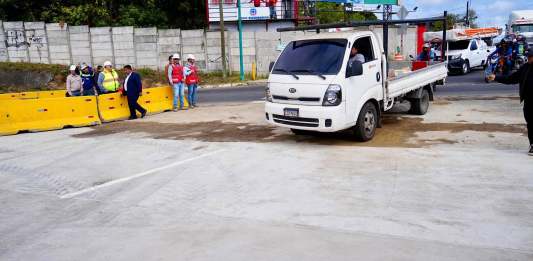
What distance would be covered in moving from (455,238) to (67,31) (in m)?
28.1

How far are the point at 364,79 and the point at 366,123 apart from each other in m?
0.87

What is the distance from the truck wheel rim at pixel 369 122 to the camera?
9.42m

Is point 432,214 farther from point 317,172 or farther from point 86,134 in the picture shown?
point 86,134

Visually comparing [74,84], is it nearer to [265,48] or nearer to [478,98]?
[478,98]

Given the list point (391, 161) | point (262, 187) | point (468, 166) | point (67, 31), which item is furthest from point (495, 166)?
point (67, 31)

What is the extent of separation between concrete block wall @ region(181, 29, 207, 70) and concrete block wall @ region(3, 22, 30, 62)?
30.7 ft

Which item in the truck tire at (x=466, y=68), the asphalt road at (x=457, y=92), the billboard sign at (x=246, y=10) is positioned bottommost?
the asphalt road at (x=457, y=92)

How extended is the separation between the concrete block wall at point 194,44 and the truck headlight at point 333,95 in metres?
20.9

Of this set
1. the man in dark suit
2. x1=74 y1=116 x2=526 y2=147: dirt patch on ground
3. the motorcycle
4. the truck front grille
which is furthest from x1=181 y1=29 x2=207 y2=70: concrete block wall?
the truck front grille

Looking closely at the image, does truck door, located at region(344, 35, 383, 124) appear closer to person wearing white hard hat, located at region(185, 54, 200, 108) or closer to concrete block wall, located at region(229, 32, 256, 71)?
person wearing white hard hat, located at region(185, 54, 200, 108)

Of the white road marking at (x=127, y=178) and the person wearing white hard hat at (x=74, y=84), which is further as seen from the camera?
the person wearing white hard hat at (x=74, y=84)

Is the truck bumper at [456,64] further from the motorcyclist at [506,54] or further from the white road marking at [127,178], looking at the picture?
the white road marking at [127,178]

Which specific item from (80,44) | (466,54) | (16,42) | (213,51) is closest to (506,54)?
(466,54)

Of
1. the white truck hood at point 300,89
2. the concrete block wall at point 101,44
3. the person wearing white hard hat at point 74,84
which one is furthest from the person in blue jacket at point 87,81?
the concrete block wall at point 101,44
